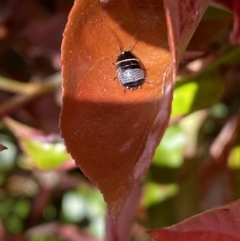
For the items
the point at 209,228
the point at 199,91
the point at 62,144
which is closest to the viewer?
the point at 209,228

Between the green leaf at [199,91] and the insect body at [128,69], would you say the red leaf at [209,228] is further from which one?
the green leaf at [199,91]

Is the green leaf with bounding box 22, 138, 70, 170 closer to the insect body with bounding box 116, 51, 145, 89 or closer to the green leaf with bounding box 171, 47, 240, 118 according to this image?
the green leaf with bounding box 171, 47, 240, 118

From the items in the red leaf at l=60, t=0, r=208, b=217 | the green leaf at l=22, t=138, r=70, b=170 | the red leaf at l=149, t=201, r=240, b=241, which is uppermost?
the green leaf at l=22, t=138, r=70, b=170

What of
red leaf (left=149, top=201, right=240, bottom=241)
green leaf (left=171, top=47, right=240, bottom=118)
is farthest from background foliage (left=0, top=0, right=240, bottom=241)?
red leaf (left=149, top=201, right=240, bottom=241)

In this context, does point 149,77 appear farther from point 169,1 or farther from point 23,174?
point 23,174

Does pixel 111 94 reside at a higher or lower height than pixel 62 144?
lower

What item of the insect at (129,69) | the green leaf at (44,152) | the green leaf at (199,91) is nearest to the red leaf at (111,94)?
the insect at (129,69)

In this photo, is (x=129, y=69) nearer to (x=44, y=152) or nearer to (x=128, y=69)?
(x=128, y=69)

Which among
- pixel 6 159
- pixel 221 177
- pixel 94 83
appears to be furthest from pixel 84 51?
pixel 6 159

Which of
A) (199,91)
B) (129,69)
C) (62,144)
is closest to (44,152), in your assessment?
(62,144)
